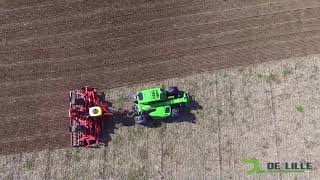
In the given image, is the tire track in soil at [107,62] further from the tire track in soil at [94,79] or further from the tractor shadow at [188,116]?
the tractor shadow at [188,116]

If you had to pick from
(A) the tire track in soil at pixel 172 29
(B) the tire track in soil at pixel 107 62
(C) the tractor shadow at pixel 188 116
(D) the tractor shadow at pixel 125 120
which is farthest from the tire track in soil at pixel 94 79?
(C) the tractor shadow at pixel 188 116

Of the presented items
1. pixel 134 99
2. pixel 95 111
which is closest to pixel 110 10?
pixel 134 99

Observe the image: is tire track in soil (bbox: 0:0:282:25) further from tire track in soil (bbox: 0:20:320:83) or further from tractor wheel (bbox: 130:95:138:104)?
tractor wheel (bbox: 130:95:138:104)

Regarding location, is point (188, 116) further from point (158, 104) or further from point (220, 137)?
point (220, 137)

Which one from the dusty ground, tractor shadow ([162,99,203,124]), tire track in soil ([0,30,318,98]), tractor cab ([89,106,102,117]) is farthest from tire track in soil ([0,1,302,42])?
tractor shadow ([162,99,203,124])

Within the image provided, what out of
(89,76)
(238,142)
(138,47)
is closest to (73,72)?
(89,76)
